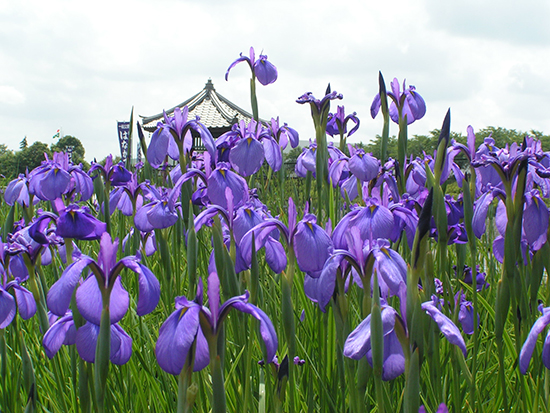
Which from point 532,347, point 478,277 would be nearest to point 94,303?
point 532,347

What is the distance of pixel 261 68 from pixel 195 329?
3.56 metres

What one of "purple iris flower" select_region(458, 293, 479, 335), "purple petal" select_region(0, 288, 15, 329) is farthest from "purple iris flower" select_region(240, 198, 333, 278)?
"purple iris flower" select_region(458, 293, 479, 335)

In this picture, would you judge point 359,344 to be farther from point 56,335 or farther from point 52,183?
point 52,183

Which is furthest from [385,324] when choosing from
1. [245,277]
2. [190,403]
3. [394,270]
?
[245,277]

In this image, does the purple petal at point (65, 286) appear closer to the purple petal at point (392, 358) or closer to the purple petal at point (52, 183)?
the purple petal at point (392, 358)

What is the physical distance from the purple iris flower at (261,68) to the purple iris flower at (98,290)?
3.23 m

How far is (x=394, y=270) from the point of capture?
3.94 feet

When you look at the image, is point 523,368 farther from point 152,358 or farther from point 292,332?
point 152,358

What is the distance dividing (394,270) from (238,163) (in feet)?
4.85

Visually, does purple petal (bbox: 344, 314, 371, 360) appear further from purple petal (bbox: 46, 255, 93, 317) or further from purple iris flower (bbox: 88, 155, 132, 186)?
purple iris flower (bbox: 88, 155, 132, 186)

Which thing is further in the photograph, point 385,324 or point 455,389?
point 455,389

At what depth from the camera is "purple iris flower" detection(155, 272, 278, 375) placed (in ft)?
3.13

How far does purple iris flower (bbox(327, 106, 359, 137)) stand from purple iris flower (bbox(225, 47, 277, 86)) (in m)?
0.66

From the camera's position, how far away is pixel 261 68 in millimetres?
4180
